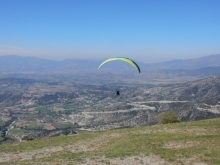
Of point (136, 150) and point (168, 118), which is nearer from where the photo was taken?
point (136, 150)

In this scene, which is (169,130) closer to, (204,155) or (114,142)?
(114,142)

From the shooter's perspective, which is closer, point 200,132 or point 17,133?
point 200,132

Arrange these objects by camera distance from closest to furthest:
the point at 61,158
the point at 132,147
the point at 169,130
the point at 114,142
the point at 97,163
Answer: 1. the point at 97,163
2. the point at 61,158
3. the point at 132,147
4. the point at 114,142
5. the point at 169,130

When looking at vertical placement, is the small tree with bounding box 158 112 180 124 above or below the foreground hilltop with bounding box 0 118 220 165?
below

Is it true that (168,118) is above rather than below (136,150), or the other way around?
below

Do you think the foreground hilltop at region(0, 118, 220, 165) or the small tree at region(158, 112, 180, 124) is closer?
the foreground hilltop at region(0, 118, 220, 165)

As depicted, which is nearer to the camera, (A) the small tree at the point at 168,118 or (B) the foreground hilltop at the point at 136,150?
(B) the foreground hilltop at the point at 136,150

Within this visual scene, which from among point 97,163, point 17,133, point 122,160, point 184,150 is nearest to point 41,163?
point 97,163

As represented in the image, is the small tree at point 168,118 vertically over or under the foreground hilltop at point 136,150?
under
